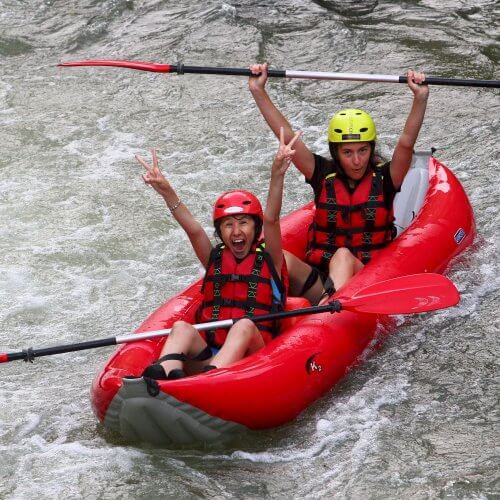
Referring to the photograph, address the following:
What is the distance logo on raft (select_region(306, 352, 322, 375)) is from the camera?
183 inches

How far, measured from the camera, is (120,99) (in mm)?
9500

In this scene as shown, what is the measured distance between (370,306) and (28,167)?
4.32 m

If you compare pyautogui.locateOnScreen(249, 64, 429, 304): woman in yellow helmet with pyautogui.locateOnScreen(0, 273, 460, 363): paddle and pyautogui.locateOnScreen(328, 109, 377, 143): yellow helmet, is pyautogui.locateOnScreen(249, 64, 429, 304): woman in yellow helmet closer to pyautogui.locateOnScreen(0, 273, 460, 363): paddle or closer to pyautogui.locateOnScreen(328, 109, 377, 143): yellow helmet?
pyautogui.locateOnScreen(328, 109, 377, 143): yellow helmet

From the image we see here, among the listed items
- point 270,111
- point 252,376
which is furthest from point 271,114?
point 252,376

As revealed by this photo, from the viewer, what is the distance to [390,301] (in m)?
4.89

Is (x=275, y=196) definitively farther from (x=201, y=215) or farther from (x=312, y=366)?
(x=201, y=215)

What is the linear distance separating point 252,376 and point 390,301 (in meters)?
0.86

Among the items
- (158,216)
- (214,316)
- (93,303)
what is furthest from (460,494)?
(158,216)

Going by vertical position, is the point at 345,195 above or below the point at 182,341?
above

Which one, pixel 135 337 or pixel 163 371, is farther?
pixel 135 337

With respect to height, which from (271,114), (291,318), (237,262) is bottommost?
(291,318)

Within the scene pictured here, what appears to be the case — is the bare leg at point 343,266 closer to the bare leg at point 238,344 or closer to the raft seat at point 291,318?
the raft seat at point 291,318

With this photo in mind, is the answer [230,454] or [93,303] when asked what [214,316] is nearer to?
[230,454]

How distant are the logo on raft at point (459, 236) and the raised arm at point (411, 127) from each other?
60cm
